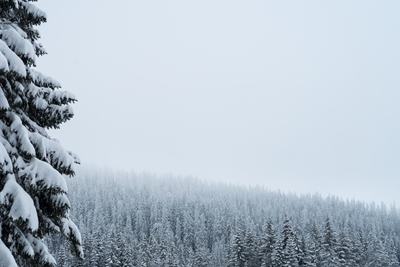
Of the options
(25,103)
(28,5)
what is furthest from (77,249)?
(28,5)

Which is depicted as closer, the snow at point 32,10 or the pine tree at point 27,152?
the pine tree at point 27,152

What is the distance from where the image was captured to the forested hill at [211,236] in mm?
50625

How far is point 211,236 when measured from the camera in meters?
126

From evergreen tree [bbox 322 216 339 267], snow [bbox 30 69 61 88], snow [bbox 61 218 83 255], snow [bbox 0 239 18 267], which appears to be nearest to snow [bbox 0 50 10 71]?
snow [bbox 30 69 61 88]

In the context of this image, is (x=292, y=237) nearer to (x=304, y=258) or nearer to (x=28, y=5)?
(x=304, y=258)

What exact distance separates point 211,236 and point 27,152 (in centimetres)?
12572

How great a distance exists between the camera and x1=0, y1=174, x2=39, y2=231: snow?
205 inches

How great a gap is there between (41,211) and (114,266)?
4843 cm

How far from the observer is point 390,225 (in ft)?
510

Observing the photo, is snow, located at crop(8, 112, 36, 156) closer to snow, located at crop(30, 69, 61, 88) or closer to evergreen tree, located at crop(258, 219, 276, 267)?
snow, located at crop(30, 69, 61, 88)

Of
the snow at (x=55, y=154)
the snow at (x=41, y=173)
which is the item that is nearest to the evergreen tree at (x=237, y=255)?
the snow at (x=55, y=154)

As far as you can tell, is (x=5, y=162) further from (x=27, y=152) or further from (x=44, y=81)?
(x=44, y=81)

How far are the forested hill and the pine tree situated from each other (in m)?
2.09

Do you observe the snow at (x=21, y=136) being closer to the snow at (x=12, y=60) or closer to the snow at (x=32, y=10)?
the snow at (x=12, y=60)
